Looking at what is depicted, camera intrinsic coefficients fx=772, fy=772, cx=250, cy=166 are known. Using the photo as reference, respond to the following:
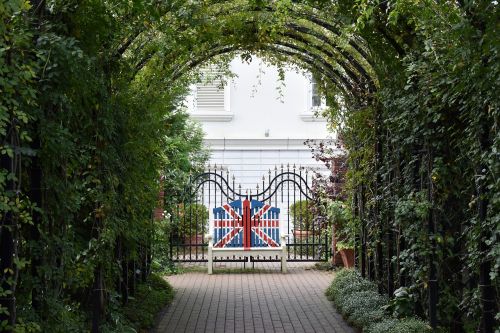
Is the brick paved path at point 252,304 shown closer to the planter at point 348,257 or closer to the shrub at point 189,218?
the planter at point 348,257

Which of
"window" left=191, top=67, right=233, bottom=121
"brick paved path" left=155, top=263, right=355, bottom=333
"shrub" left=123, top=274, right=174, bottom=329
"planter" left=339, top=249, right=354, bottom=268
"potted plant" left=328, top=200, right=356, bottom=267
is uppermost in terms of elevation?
"window" left=191, top=67, right=233, bottom=121

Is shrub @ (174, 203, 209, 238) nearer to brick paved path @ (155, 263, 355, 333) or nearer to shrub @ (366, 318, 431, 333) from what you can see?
brick paved path @ (155, 263, 355, 333)

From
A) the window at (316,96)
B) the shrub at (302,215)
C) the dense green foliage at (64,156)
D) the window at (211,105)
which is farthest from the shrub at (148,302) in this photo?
the window at (211,105)

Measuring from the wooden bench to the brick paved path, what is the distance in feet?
1.76

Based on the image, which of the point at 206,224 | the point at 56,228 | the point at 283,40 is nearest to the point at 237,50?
the point at 283,40

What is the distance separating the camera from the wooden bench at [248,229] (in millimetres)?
15077

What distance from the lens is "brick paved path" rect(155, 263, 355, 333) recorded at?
903cm

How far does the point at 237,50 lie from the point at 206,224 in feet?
27.9

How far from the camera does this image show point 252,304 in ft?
35.4

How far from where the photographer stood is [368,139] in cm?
976

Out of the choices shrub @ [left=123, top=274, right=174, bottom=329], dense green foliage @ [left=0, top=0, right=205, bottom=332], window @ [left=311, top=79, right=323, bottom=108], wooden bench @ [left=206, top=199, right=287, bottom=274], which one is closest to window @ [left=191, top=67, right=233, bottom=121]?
window @ [left=311, top=79, right=323, bottom=108]

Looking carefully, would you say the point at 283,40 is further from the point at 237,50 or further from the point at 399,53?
the point at 399,53

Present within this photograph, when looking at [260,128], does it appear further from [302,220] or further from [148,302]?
[148,302]

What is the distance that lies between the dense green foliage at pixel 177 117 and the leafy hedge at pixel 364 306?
19 cm
